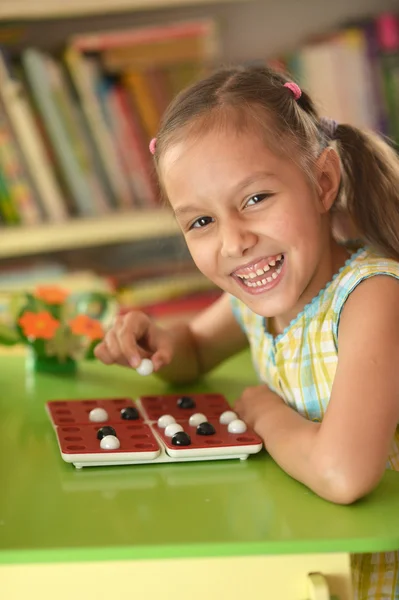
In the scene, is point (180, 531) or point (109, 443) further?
point (109, 443)

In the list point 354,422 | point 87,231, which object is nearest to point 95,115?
point 87,231

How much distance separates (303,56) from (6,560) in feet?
6.05

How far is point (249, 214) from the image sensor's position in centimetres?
102

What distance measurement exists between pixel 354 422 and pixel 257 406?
0.60ft

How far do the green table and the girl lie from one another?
0.06 metres

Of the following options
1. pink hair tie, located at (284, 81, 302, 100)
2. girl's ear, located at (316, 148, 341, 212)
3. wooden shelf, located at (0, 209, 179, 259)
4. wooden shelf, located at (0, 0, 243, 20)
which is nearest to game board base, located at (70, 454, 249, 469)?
girl's ear, located at (316, 148, 341, 212)

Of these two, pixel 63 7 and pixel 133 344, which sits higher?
pixel 63 7

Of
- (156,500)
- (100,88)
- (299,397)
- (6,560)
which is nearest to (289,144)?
(299,397)

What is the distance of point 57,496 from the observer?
2.81 feet

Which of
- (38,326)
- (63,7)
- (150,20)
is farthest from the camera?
(150,20)

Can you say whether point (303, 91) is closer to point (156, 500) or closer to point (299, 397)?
point (299, 397)

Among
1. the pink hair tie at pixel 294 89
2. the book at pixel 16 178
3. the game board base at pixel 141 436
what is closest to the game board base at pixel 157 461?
the game board base at pixel 141 436

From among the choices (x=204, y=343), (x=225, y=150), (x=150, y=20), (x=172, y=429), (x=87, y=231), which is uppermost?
(x=225, y=150)

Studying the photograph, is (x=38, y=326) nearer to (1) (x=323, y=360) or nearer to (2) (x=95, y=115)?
(1) (x=323, y=360)
